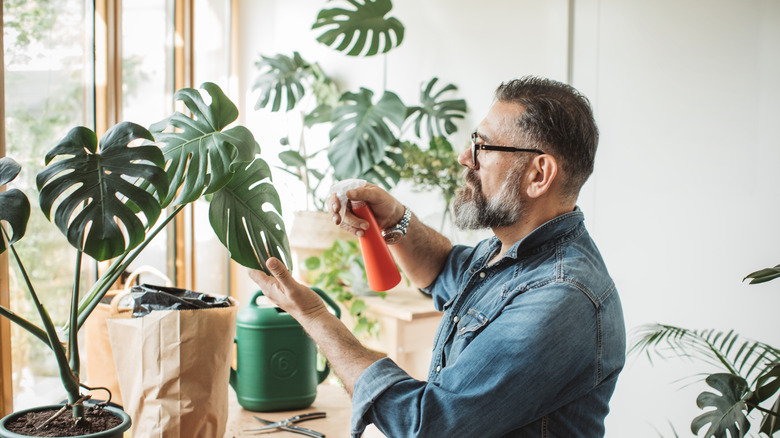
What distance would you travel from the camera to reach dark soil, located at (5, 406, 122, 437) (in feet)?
3.34

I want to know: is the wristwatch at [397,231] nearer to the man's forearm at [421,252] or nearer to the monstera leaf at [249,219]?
the man's forearm at [421,252]

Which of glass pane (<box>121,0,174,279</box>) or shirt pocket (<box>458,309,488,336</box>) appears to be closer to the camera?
shirt pocket (<box>458,309,488,336</box>)

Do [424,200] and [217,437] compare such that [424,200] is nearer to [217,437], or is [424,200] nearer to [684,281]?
[684,281]

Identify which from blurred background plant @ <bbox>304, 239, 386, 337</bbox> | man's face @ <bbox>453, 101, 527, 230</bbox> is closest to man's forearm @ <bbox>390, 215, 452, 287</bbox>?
man's face @ <bbox>453, 101, 527, 230</bbox>

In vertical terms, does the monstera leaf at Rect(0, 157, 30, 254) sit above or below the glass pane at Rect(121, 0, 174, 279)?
below

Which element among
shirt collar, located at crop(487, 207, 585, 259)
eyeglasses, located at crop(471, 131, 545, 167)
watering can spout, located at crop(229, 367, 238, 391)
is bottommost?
watering can spout, located at crop(229, 367, 238, 391)

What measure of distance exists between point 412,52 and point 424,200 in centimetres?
70

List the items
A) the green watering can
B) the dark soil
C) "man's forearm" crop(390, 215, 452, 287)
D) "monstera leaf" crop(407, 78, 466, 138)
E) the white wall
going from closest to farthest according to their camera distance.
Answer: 1. the dark soil
2. the green watering can
3. "man's forearm" crop(390, 215, 452, 287)
4. the white wall
5. "monstera leaf" crop(407, 78, 466, 138)

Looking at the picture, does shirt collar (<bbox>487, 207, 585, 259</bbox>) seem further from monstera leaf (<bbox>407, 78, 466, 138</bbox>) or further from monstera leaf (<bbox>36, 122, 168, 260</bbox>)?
monstera leaf (<bbox>407, 78, 466, 138</bbox>)

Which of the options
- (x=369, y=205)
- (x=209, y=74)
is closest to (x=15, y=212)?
(x=369, y=205)

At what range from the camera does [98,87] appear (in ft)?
6.95

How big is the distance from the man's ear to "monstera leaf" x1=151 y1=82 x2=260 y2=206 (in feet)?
1.83

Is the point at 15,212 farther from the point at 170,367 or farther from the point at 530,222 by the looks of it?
the point at 530,222

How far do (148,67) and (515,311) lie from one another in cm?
206
